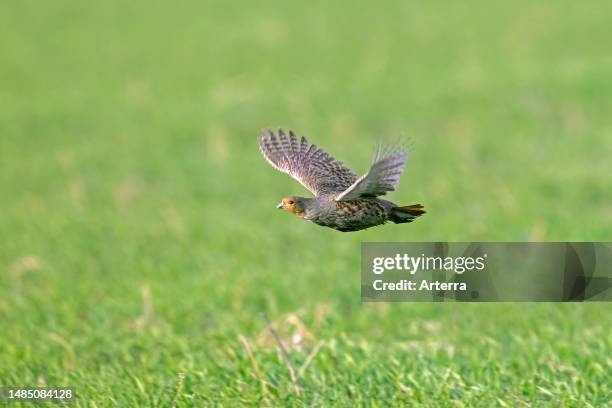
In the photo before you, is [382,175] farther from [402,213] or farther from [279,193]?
[279,193]

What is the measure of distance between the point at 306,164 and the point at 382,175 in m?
1.02

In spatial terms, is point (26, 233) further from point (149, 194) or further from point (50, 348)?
point (50, 348)

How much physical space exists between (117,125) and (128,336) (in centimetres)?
1155

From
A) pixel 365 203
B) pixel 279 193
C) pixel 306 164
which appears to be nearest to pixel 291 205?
pixel 365 203

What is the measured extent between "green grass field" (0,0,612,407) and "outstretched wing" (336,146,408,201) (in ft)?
0.31

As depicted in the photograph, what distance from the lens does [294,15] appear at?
28.6 meters

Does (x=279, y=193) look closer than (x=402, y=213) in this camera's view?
No

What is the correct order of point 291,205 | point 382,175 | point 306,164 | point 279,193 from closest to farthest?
1. point 382,175
2. point 291,205
3. point 306,164
4. point 279,193

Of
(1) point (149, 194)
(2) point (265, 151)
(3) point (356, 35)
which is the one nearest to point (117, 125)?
(1) point (149, 194)

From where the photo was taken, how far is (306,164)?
11.8 feet

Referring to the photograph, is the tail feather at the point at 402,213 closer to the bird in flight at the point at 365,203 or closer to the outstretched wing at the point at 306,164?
the bird in flight at the point at 365,203

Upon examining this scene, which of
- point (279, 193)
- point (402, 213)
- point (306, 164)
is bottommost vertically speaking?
point (402, 213)

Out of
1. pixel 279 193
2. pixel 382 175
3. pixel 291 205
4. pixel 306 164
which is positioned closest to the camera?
pixel 382 175

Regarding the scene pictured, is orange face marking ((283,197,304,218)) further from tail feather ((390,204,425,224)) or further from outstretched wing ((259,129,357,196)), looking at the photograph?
tail feather ((390,204,425,224))
